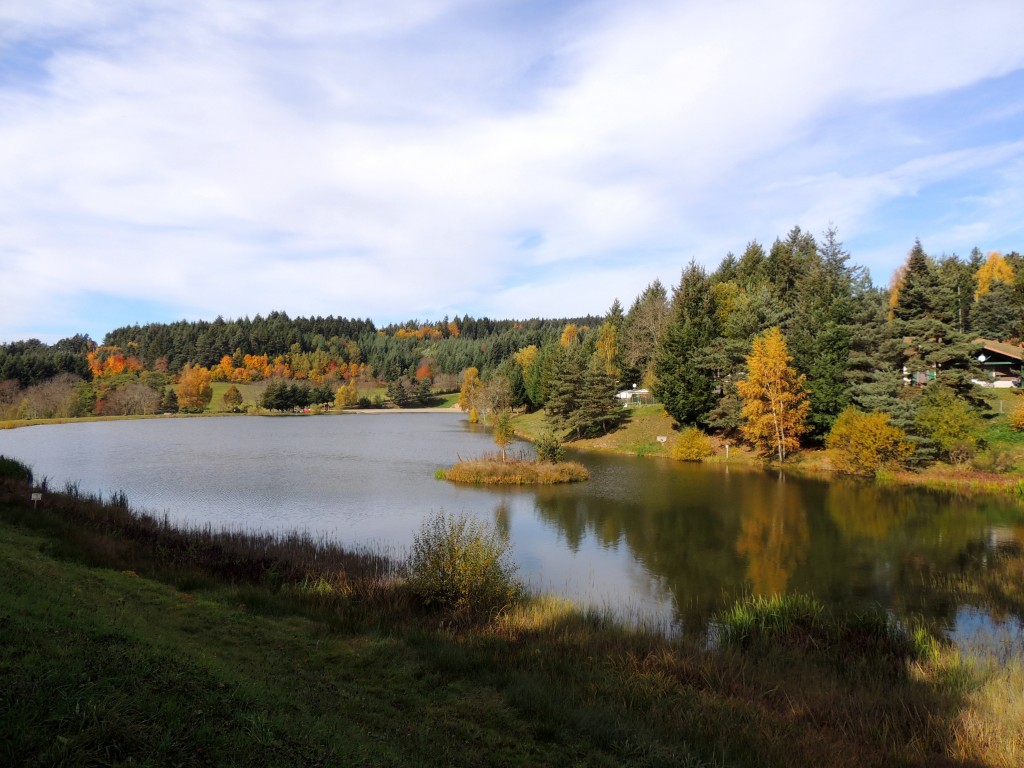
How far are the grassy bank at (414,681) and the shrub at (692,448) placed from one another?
3318cm

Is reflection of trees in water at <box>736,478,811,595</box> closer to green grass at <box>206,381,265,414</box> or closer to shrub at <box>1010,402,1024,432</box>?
shrub at <box>1010,402,1024,432</box>

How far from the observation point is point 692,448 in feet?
147

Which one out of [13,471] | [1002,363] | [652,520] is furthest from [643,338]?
[13,471]

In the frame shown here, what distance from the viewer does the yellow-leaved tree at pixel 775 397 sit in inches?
Result: 1597

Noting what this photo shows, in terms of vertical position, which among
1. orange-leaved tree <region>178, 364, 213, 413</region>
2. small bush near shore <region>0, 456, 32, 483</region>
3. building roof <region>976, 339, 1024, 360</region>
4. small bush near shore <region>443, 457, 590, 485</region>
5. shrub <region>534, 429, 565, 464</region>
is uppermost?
building roof <region>976, 339, 1024, 360</region>

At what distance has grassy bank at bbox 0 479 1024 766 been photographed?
464 cm

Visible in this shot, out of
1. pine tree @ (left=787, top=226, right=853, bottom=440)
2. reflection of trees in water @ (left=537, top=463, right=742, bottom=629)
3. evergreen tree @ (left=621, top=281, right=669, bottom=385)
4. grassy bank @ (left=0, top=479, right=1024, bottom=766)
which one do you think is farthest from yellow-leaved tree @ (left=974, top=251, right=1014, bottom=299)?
grassy bank @ (left=0, top=479, right=1024, bottom=766)

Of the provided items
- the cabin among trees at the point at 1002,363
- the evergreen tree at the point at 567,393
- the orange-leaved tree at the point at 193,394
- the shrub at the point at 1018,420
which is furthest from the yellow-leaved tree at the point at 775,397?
the orange-leaved tree at the point at 193,394

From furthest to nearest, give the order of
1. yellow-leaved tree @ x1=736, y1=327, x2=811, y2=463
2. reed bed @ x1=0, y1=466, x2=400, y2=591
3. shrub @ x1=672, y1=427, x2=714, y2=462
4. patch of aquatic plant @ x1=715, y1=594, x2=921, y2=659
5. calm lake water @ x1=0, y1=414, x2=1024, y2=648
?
shrub @ x1=672, y1=427, x2=714, y2=462
yellow-leaved tree @ x1=736, y1=327, x2=811, y2=463
calm lake water @ x1=0, y1=414, x2=1024, y2=648
reed bed @ x1=0, y1=466, x2=400, y2=591
patch of aquatic plant @ x1=715, y1=594, x2=921, y2=659

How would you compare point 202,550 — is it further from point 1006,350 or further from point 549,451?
point 1006,350

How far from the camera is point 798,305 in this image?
47.0m

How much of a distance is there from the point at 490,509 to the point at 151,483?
19.1 meters

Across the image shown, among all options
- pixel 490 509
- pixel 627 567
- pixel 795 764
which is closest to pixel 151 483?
pixel 490 509

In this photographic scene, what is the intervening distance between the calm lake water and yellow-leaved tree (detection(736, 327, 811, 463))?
4.20m
